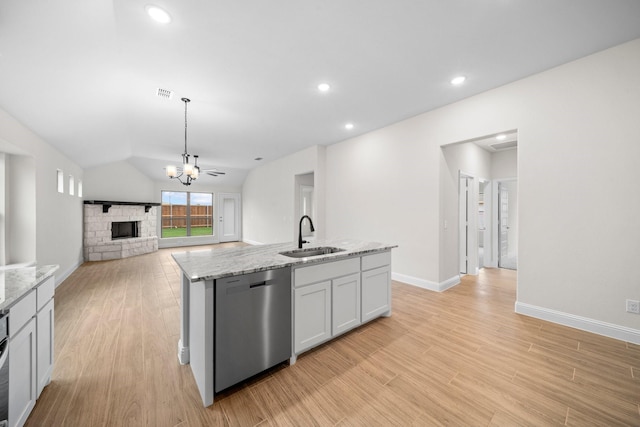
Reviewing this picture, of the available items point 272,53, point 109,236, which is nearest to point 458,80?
point 272,53

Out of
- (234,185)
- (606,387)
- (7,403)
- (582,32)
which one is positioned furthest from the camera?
(234,185)

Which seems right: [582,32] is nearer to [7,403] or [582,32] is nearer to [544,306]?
[544,306]

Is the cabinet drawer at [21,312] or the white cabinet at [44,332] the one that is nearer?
the cabinet drawer at [21,312]

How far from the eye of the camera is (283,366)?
80.0 inches

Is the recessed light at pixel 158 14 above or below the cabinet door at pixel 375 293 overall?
above

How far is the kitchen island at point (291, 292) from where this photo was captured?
1.60 m

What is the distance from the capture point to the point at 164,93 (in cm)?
318

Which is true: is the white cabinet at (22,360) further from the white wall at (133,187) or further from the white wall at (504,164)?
the white wall at (504,164)

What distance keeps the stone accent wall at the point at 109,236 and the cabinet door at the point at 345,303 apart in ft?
23.4

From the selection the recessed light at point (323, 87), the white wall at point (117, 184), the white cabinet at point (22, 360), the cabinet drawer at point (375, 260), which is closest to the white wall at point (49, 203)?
the white wall at point (117, 184)

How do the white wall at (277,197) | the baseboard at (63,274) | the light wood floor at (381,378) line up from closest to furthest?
the light wood floor at (381,378) → the baseboard at (63,274) → the white wall at (277,197)

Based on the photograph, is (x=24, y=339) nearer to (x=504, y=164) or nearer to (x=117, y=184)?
(x=504, y=164)

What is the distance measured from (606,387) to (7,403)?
3.71 m

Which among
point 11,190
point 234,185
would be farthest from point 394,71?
point 234,185
